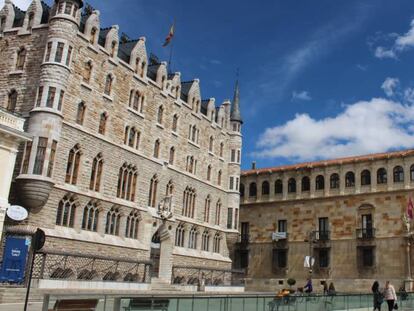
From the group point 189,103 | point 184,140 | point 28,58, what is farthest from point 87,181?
point 189,103

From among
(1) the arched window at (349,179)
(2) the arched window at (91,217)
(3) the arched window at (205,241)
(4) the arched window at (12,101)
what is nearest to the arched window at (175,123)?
(3) the arched window at (205,241)

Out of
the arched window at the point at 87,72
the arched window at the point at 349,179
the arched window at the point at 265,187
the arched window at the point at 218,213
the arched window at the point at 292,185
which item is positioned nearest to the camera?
the arched window at the point at 87,72

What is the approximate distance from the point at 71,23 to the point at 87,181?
393 inches

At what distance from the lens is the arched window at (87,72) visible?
31.6 meters

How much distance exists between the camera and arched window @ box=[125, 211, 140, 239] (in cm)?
3450

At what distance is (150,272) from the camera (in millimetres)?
36156

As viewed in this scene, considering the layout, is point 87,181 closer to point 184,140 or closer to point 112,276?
point 112,276

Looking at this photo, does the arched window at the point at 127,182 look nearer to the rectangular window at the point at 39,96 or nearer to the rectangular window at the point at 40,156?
the rectangular window at the point at 40,156

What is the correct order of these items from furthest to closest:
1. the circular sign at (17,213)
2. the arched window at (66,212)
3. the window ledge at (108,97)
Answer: the window ledge at (108,97), the arched window at (66,212), the circular sign at (17,213)

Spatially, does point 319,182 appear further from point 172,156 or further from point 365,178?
point 172,156

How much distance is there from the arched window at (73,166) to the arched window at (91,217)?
6.69 feet

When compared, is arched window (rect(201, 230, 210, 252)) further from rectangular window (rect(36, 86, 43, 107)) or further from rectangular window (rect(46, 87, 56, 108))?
rectangular window (rect(36, 86, 43, 107))

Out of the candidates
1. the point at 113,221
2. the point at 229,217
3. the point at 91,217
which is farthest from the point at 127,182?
the point at 229,217

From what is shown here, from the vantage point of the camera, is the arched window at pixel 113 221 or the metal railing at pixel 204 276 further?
the metal railing at pixel 204 276
